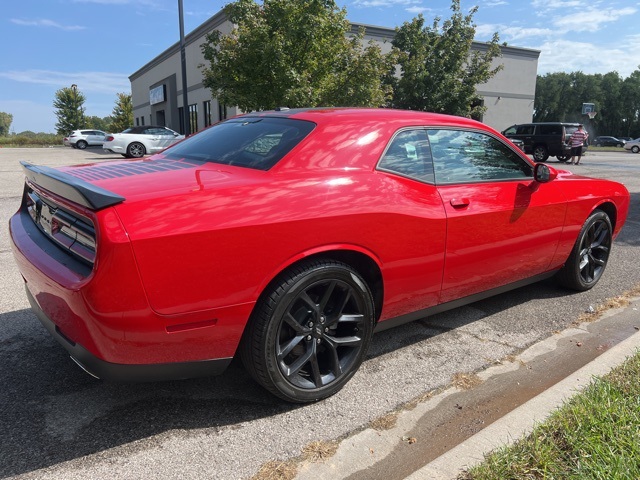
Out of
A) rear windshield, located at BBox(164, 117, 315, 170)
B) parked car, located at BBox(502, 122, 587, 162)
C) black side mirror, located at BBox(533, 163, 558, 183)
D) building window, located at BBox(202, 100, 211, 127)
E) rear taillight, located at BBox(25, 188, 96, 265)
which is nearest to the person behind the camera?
rear taillight, located at BBox(25, 188, 96, 265)

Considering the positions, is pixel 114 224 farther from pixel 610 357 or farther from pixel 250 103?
pixel 250 103

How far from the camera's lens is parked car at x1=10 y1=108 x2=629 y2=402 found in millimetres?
2064

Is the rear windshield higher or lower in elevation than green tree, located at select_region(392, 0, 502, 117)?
lower

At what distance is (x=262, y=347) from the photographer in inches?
92.7

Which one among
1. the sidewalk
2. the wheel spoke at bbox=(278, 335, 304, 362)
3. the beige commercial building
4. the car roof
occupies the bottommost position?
the sidewalk

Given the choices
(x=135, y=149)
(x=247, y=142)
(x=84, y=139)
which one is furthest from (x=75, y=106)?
(x=247, y=142)

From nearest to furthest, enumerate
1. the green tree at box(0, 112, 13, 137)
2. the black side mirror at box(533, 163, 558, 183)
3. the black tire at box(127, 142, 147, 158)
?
the black side mirror at box(533, 163, 558, 183) → the black tire at box(127, 142, 147, 158) → the green tree at box(0, 112, 13, 137)

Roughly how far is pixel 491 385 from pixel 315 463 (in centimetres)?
129

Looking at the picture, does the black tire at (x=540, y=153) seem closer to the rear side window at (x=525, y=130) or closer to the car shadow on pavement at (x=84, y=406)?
the rear side window at (x=525, y=130)

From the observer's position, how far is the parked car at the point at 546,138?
2230 centimetres

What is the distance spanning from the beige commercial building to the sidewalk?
24298mm

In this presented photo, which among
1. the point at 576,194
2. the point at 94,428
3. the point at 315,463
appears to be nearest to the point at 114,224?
the point at 94,428

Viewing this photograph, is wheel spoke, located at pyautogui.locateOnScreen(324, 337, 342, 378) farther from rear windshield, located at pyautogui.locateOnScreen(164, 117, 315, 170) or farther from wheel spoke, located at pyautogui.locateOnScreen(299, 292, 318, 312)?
rear windshield, located at pyautogui.locateOnScreen(164, 117, 315, 170)

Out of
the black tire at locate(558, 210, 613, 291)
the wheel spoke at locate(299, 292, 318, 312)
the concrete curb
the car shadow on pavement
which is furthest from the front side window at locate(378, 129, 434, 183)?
the black tire at locate(558, 210, 613, 291)
